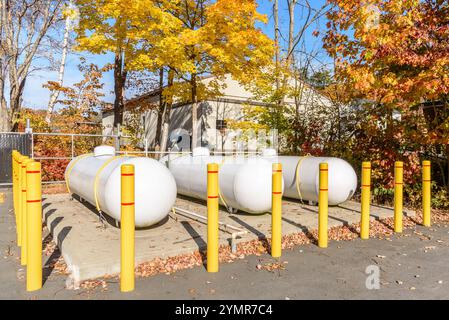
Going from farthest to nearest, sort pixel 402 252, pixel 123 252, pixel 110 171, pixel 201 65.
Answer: pixel 201 65 → pixel 110 171 → pixel 402 252 → pixel 123 252

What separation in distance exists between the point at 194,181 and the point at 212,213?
459 centimetres

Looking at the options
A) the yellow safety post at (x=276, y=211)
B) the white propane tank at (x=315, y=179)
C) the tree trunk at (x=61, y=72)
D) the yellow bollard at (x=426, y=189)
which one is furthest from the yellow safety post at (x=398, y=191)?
the tree trunk at (x=61, y=72)

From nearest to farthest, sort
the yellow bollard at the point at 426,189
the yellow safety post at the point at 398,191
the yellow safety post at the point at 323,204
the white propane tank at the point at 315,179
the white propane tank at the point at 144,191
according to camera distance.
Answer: the yellow safety post at the point at 323,204, the white propane tank at the point at 144,191, the yellow safety post at the point at 398,191, the yellow bollard at the point at 426,189, the white propane tank at the point at 315,179

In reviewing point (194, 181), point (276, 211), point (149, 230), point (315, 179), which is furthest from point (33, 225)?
point (315, 179)

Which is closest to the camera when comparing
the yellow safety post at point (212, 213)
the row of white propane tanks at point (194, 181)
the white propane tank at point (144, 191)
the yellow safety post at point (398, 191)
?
the yellow safety post at point (212, 213)

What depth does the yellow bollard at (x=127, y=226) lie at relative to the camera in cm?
382

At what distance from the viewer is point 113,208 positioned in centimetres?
595

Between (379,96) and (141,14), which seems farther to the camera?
(141,14)

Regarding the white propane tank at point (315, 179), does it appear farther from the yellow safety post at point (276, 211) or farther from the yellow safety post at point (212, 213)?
the yellow safety post at point (212, 213)

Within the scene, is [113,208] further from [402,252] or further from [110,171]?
[402,252]

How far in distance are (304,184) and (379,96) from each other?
122 inches

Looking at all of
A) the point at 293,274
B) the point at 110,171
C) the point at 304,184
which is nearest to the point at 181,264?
the point at 293,274

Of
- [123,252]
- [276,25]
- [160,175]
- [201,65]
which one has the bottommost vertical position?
[123,252]

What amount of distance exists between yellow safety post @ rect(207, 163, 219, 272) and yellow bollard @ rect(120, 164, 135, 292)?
0.98 m
